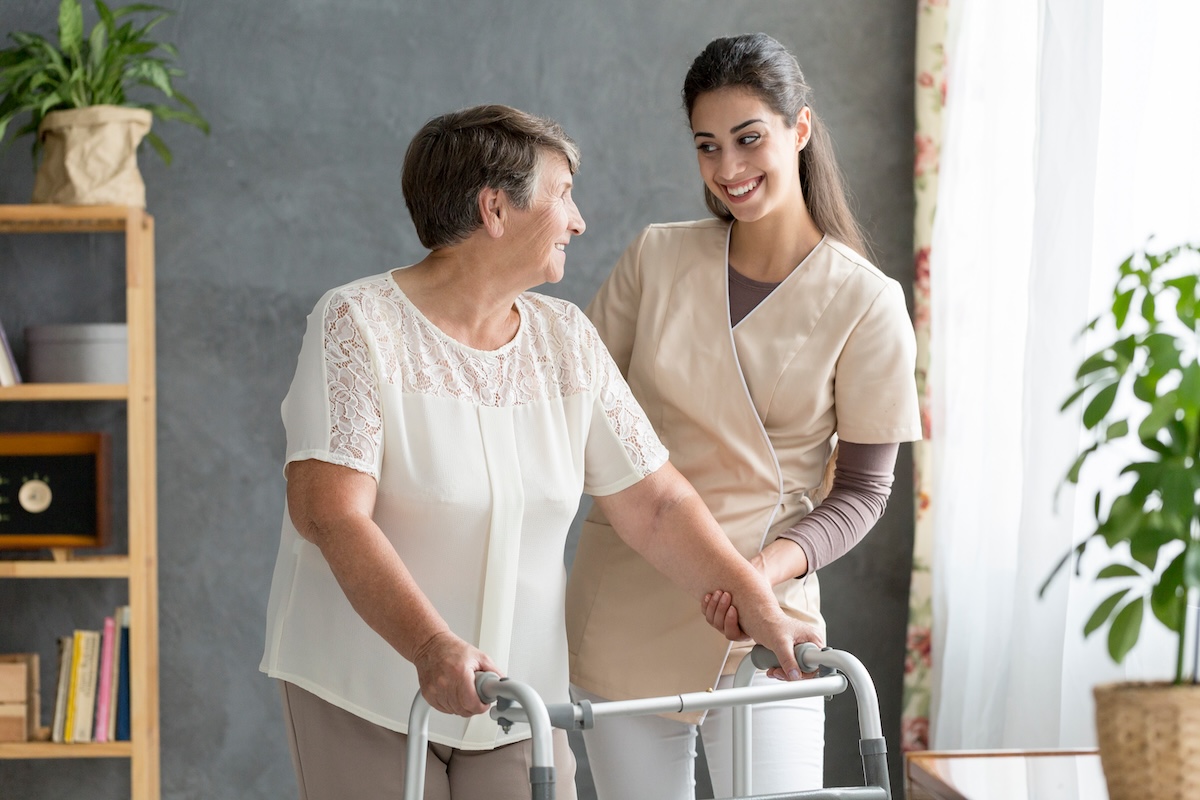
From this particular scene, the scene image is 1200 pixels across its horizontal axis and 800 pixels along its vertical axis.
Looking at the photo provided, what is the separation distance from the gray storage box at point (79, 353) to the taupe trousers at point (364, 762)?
1459mm

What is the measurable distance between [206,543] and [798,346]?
5.68ft

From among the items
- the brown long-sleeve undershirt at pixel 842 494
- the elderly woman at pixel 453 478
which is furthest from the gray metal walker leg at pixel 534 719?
the brown long-sleeve undershirt at pixel 842 494

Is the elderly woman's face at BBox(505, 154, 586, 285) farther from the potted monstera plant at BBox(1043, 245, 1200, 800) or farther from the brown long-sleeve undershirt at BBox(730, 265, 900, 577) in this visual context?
the potted monstera plant at BBox(1043, 245, 1200, 800)

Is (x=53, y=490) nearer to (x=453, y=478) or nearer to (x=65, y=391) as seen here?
(x=65, y=391)

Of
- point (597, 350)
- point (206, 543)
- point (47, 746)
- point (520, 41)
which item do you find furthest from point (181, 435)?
point (597, 350)

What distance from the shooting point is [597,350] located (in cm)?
165

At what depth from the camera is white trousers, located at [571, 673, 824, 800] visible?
169 centimetres

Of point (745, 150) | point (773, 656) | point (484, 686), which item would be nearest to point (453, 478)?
point (484, 686)

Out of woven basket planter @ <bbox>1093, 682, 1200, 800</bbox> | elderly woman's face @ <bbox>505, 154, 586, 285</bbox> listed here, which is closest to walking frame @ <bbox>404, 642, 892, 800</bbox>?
woven basket planter @ <bbox>1093, 682, 1200, 800</bbox>

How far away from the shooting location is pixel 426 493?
1429 millimetres

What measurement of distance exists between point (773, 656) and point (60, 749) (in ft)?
6.17

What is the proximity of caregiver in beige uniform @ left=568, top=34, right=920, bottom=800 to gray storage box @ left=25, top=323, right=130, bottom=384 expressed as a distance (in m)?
1.40

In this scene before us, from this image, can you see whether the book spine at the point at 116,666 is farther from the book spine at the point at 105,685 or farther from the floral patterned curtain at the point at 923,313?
the floral patterned curtain at the point at 923,313

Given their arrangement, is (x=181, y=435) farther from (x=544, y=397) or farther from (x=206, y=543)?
(x=544, y=397)
